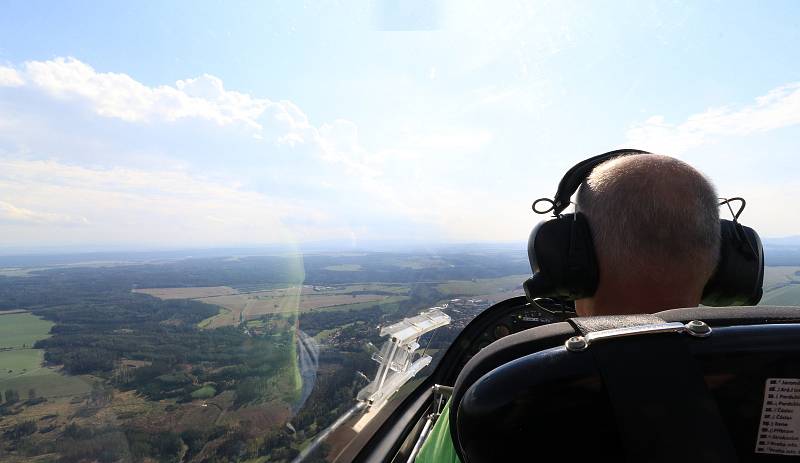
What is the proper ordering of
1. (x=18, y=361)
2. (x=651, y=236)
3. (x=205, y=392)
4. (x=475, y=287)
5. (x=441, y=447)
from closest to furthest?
(x=651, y=236)
(x=441, y=447)
(x=18, y=361)
(x=205, y=392)
(x=475, y=287)

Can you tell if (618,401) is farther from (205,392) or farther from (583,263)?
(205,392)

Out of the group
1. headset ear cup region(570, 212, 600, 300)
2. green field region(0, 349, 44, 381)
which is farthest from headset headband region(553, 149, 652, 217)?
green field region(0, 349, 44, 381)

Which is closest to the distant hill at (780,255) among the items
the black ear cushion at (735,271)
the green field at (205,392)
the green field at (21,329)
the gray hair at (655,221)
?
the black ear cushion at (735,271)

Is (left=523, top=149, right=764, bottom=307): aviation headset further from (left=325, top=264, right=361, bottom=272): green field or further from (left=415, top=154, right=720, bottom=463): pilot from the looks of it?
(left=325, top=264, right=361, bottom=272): green field

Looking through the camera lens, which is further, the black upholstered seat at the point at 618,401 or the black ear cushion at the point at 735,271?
the black ear cushion at the point at 735,271

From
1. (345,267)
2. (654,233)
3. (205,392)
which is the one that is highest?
(654,233)

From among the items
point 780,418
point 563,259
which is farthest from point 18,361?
point 780,418

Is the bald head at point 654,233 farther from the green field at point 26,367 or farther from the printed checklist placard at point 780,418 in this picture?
the green field at point 26,367
